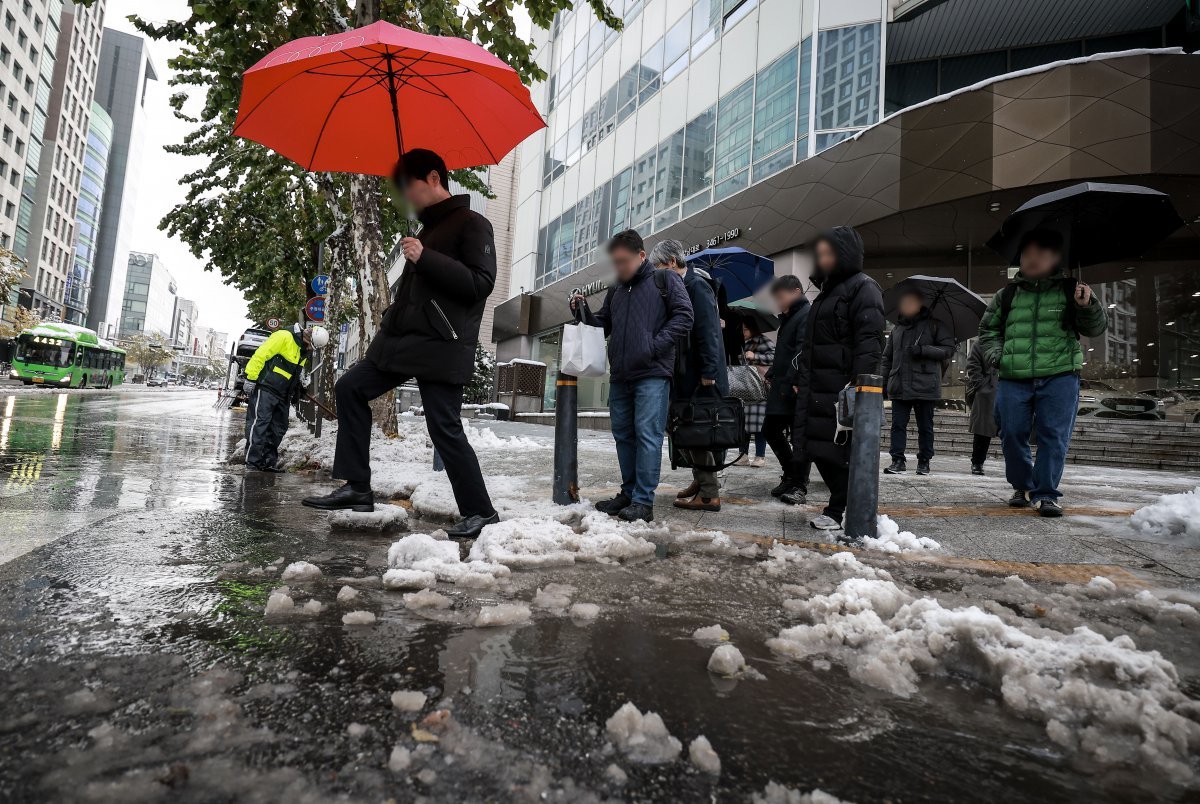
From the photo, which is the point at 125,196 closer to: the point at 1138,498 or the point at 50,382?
the point at 50,382

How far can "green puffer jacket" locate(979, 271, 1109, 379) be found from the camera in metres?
4.02

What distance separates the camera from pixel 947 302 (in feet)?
21.9

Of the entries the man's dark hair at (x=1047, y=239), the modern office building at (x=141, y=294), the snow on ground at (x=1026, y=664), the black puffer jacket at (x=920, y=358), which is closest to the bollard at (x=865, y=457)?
the snow on ground at (x=1026, y=664)

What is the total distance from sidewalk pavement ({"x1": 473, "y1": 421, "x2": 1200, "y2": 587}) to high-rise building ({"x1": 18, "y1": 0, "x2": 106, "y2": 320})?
236 ft

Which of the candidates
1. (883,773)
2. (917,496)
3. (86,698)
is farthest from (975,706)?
(917,496)

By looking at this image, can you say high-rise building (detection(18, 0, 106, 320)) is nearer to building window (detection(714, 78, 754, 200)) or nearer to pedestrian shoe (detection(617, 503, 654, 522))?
building window (detection(714, 78, 754, 200))

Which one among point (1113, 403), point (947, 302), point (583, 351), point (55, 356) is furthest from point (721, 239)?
point (55, 356)

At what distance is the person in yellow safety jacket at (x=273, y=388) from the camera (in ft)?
19.4

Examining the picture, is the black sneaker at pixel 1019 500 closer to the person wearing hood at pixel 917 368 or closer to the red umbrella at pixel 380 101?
the person wearing hood at pixel 917 368

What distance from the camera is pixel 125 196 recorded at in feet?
327

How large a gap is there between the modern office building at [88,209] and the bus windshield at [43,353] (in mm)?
53879

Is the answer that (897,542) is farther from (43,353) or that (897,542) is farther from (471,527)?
(43,353)

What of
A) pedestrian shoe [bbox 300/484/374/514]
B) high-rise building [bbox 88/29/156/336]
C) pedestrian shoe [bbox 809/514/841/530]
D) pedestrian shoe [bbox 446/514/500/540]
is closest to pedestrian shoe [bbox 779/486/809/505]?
A: pedestrian shoe [bbox 809/514/841/530]

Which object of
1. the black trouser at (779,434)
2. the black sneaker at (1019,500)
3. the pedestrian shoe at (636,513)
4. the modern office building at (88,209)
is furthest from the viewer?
the modern office building at (88,209)
